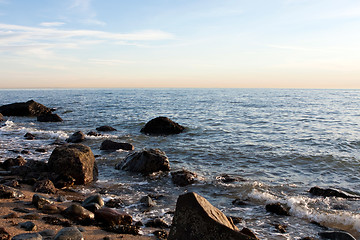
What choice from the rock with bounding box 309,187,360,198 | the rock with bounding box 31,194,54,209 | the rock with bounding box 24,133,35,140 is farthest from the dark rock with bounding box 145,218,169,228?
the rock with bounding box 24,133,35,140

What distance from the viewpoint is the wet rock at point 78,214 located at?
6.38 metres

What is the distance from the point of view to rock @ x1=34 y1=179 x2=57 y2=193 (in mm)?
8492

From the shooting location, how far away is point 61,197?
781 centimetres

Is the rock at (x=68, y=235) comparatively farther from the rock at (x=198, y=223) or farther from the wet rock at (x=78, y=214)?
the rock at (x=198, y=223)

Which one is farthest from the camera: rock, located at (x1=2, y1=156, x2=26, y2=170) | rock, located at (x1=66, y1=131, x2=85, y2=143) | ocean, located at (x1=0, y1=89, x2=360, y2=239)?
rock, located at (x1=66, y1=131, x2=85, y2=143)

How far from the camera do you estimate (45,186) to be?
8.61 m

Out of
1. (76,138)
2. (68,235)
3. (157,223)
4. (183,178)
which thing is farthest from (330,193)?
(76,138)

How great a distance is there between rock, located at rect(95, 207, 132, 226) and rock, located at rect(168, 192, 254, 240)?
2639 mm

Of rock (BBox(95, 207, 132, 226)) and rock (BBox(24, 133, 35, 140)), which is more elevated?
rock (BBox(95, 207, 132, 226))

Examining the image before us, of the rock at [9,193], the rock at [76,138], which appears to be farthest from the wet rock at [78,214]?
the rock at [76,138]

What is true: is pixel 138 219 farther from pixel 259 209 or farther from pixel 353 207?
pixel 353 207

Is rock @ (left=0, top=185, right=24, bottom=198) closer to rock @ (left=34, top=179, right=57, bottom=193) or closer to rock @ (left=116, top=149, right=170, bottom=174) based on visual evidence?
rock @ (left=34, top=179, right=57, bottom=193)

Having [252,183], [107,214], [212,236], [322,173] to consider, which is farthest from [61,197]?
[322,173]

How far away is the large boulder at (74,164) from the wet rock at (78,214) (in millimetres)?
3219
